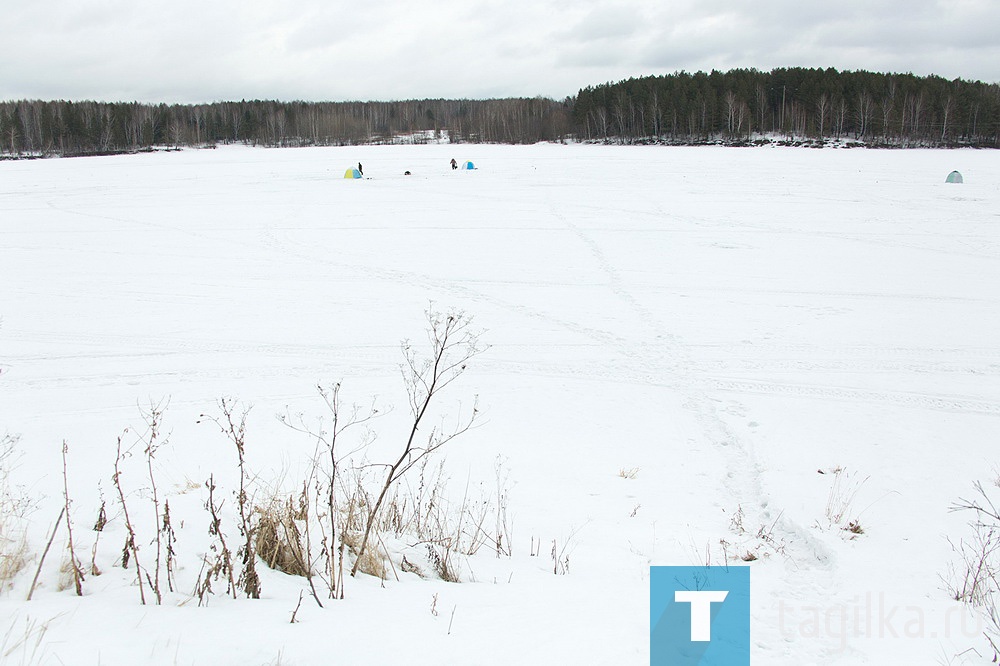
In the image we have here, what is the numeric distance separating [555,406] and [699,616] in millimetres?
4126

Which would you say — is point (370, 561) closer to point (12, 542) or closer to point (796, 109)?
point (12, 542)

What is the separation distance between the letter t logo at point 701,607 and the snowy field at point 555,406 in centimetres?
23

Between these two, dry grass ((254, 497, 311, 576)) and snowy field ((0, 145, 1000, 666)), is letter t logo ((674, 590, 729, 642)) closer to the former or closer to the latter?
snowy field ((0, 145, 1000, 666))

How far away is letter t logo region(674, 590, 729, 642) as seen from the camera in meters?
3.33

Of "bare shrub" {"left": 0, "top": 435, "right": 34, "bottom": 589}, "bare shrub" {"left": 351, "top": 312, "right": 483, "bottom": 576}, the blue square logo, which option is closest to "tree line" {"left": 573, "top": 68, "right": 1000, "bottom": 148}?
"bare shrub" {"left": 351, "top": 312, "right": 483, "bottom": 576}

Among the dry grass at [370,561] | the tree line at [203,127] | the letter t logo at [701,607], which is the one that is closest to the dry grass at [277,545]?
the dry grass at [370,561]

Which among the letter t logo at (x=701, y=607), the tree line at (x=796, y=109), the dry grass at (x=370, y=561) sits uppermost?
the tree line at (x=796, y=109)

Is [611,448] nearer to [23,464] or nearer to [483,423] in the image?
[483,423]

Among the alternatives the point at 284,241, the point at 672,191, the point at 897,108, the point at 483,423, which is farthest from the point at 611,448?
the point at 897,108

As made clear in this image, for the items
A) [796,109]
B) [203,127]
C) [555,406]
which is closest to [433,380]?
[555,406]

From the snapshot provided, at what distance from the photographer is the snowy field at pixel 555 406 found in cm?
314

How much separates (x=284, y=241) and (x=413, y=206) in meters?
6.80

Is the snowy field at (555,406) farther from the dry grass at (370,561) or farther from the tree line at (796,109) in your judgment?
the tree line at (796,109)

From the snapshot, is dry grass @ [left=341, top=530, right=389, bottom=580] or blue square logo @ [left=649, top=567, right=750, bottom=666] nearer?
blue square logo @ [left=649, top=567, right=750, bottom=666]
